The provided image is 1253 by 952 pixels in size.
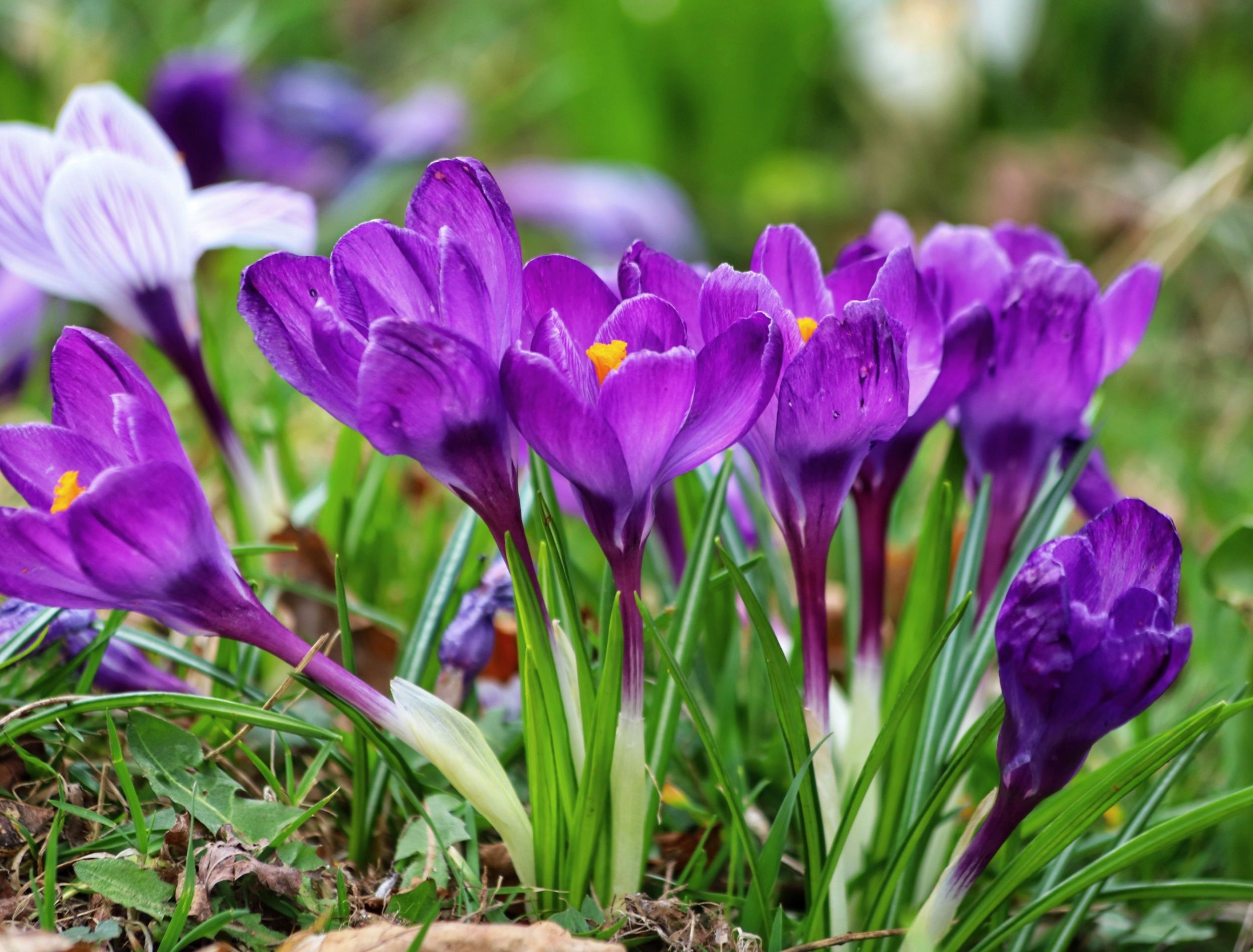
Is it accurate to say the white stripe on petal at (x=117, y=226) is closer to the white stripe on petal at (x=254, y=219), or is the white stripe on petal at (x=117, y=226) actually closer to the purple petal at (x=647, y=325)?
the white stripe on petal at (x=254, y=219)

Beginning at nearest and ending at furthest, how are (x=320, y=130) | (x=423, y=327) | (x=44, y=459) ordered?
(x=423, y=327) → (x=44, y=459) → (x=320, y=130)

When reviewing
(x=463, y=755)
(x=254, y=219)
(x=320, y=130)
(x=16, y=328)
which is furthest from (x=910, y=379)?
(x=320, y=130)

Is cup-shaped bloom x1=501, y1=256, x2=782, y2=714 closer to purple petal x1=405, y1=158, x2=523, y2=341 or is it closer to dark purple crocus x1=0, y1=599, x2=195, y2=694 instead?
purple petal x1=405, y1=158, x2=523, y2=341

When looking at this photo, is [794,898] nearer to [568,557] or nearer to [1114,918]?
[1114,918]

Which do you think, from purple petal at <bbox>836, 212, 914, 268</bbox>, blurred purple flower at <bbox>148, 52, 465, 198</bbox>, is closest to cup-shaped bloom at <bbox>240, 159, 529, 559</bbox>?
purple petal at <bbox>836, 212, 914, 268</bbox>

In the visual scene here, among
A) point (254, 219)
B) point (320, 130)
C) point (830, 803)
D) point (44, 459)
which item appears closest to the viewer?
point (44, 459)

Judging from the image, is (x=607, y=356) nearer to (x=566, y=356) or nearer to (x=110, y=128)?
(x=566, y=356)
